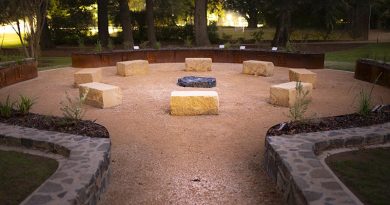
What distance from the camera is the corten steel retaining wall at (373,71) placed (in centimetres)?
1109

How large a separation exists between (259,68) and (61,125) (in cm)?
844

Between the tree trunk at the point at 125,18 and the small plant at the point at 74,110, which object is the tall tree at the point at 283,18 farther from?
the small plant at the point at 74,110

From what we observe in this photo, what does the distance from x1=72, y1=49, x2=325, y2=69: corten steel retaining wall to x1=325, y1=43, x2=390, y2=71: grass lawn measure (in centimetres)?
128

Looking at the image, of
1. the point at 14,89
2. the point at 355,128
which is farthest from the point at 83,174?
the point at 14,89

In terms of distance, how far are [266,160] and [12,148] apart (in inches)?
145

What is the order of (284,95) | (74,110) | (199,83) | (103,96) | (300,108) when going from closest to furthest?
(74,110) → (300,108) → (103,96) → (284,95) → (199,83)

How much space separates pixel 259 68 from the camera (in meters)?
13.0

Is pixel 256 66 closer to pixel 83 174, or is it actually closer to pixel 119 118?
pixel 119 118

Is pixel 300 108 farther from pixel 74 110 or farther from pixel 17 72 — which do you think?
pixel 17 72

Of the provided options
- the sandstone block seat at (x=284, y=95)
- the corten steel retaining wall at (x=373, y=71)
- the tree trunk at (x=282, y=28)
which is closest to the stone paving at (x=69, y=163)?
the sandstone block seat at (x=284, y=95)

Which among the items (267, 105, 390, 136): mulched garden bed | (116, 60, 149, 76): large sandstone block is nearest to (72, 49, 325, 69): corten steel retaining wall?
(116, 60, 149, 76): large sandstone block

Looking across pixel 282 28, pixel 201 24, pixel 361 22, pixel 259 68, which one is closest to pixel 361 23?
pixel 361 22

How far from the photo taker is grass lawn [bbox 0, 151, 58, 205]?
391 centimetres

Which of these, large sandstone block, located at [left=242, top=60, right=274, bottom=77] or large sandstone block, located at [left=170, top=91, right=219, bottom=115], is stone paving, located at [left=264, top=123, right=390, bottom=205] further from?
large sandstone block, located at [left=242, top=60, right=274, bottom=77]
